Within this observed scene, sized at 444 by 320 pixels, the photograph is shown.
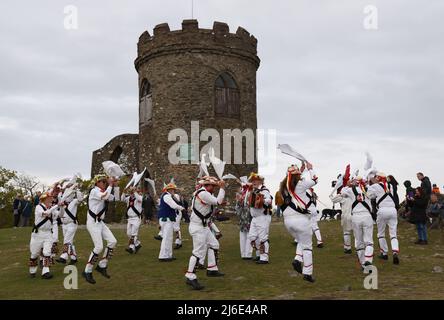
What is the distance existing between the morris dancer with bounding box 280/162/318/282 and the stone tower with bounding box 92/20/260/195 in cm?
1770

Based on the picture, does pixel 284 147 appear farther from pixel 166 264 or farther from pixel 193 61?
pixel 193 61

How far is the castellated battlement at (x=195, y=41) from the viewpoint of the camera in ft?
89.2

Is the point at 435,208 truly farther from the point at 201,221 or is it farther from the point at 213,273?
the point at 201,221

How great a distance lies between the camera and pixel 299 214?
29.5 ft

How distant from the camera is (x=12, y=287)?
1005cm

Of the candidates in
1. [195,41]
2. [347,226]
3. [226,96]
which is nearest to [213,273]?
[347,226]

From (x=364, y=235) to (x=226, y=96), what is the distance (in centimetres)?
1841

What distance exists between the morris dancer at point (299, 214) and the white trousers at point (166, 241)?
13.0 ft

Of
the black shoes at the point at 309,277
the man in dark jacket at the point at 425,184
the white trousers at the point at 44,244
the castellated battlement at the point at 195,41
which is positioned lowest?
the black shoes at the point at 309,277

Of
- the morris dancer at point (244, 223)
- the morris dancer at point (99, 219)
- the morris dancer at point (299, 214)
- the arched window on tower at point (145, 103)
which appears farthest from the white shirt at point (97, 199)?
the arched window on tower at point (145, 103)

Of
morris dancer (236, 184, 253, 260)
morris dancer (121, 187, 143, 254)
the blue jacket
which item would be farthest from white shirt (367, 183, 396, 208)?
morris dancer (121, 187, 143, 254)

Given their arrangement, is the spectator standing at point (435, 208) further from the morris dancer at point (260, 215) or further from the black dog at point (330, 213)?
the black dog at point (330, 213)
